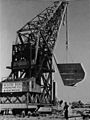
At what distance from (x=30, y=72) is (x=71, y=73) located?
0.76m

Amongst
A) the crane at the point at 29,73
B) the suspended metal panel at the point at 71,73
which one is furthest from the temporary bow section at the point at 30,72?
the suspended metal panel at the point at 71,73

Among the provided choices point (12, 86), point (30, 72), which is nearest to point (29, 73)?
point (30, 72)

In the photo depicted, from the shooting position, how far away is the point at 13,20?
2.99 metres

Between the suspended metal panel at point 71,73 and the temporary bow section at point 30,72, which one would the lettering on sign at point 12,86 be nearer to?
the temporary bow section at point 30,72

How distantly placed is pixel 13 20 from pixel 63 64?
687 mm

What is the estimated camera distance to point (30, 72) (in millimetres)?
3512

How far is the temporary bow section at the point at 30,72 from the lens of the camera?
3.40 metres

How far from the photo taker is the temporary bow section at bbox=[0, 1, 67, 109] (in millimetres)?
3398

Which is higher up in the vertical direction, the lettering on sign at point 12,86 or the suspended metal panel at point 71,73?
the suspended metal panel at point 71,73

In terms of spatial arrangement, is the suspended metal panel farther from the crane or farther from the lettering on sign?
the lettering on sign

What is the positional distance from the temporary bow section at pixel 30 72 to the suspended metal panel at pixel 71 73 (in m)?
0.38

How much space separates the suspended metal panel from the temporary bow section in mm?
383

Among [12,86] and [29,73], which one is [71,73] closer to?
[29,73]

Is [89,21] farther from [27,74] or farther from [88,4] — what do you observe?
[27,74]
